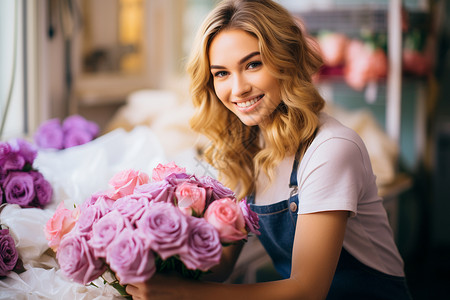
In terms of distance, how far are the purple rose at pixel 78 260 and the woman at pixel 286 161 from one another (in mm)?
116

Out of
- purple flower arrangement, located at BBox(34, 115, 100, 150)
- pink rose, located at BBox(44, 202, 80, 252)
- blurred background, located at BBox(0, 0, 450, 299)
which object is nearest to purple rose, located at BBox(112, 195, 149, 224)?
pink rose, located at BBox(44, 202, 80, 252)

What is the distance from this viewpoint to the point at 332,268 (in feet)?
3.68

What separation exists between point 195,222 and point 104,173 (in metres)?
0.77

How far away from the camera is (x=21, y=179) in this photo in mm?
1363

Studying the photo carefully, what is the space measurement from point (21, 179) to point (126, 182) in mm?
444

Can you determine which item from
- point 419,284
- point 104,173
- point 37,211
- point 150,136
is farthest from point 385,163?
point 37,211

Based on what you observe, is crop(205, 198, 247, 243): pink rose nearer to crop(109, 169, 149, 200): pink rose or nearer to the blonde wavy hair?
crop(109, 169, 149, 200): pink rose

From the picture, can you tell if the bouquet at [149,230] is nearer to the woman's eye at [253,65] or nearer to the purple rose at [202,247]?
the purple rose at [202,247]

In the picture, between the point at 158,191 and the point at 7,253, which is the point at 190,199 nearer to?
the point at 158,191

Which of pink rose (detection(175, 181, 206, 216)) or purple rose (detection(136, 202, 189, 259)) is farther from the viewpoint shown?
pink rose (detection(175, 181, 206, 216))

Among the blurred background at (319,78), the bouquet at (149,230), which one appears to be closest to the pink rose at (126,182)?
the bouquet at (149,230)

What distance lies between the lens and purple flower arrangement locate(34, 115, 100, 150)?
6.30 ft

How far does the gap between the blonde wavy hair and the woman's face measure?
22mm

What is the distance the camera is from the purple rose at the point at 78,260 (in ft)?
3.00
